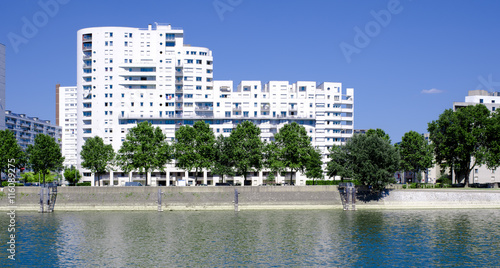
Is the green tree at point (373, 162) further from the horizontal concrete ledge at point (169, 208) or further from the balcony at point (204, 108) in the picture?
the balcony at point (204, 108)

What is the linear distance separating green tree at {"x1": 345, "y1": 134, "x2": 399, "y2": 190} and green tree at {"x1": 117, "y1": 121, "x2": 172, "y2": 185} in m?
45.4

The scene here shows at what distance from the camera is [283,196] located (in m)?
111

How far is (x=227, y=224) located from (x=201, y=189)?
27.2 m

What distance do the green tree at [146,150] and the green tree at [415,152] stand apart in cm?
6145

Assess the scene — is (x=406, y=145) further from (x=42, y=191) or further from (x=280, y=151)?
(x=42, y=191)

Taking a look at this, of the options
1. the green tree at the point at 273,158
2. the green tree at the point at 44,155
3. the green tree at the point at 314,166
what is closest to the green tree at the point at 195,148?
the green tree at the point at 273,158

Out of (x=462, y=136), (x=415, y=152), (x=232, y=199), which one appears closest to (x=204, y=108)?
(x=232, y=199)

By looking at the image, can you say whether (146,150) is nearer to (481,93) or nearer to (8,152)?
(8,152)

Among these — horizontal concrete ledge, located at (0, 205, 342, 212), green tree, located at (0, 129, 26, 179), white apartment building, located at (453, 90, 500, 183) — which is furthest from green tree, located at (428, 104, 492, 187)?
green tree, located at (0, 129, 26, 179)

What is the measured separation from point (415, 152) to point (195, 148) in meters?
57.8

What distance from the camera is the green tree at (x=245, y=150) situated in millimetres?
124688

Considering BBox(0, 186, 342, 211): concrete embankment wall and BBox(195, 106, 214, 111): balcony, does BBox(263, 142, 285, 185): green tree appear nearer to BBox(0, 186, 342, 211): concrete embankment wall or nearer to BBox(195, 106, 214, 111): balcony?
BBox(0, 186, 342, 211): concrete embankment wall

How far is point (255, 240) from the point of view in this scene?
225 ft

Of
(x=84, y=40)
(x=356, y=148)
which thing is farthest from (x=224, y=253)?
(x=84, y=40)
